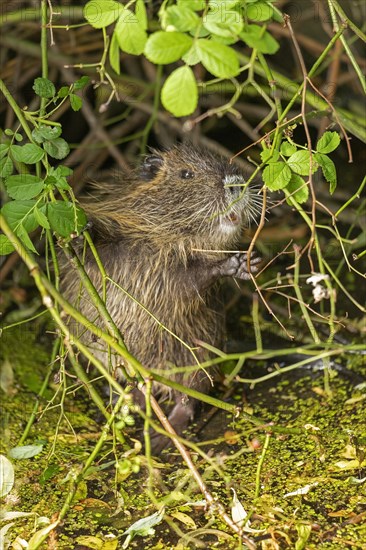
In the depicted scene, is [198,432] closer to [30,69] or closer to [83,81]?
[83,81]

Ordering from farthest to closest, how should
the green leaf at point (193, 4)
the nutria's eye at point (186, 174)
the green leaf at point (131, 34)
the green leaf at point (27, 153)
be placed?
the nutria's eye at point (186, 174) → the green leaf at point (27, 153) → the green leaf at point (131, 34) → the green leaf at point (193, 4)

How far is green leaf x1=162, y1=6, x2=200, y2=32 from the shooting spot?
1908 mm

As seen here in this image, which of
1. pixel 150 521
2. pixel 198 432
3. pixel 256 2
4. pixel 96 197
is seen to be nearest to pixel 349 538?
pixel 150 521

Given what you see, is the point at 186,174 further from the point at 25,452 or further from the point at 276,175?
the point at 25,452

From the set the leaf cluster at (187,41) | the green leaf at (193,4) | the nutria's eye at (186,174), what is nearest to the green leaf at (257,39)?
the leaf cluster at (187,41)

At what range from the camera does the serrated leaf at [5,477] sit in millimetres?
2676

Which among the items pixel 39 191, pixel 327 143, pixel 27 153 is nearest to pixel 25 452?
pixel 39 191

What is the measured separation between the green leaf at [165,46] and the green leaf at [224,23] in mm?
90

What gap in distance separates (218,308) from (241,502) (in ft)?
3.91

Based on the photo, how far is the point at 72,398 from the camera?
12.1 feet

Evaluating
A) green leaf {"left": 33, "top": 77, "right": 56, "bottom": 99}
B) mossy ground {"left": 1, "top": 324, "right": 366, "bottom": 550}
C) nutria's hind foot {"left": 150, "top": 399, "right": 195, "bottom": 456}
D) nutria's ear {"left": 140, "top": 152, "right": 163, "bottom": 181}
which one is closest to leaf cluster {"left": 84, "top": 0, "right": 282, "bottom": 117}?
green leaf {"left": 33, "top": 77, "right": 56, "bottom": 99}

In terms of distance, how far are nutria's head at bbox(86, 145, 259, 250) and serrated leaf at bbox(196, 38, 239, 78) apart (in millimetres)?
1410

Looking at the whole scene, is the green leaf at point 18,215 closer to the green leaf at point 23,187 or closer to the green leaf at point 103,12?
the green leaf at point 23,187

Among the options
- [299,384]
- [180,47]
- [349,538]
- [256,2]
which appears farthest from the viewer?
[299,384]
